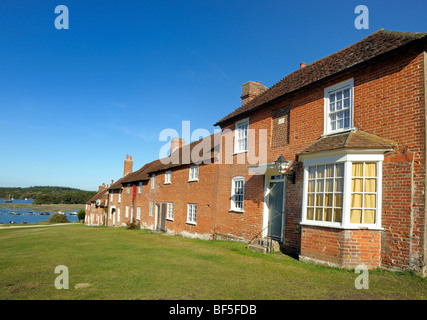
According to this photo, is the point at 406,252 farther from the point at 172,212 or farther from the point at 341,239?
the point at 172,212

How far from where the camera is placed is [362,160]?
8.77 meters

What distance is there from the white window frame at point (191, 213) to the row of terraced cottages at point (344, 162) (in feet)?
12.9

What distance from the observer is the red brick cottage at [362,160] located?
804 centimetres

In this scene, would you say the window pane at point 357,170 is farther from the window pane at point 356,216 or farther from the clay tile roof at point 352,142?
the window pane at point 356,216

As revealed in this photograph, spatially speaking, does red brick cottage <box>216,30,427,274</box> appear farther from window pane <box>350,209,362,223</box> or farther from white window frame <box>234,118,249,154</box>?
white window frame <box>234,118,249,154</box>

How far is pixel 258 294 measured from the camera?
628cm

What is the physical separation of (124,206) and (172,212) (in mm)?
16219

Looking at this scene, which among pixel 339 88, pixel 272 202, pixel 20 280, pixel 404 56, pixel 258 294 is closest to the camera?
pixel 258 294

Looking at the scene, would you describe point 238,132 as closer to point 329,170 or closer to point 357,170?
point 329,170

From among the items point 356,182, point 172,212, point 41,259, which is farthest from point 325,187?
point 172,212

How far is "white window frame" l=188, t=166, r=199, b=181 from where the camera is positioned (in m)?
19.7

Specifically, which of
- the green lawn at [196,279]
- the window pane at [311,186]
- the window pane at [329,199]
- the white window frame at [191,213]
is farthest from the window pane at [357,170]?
the white window frame at [191,213]

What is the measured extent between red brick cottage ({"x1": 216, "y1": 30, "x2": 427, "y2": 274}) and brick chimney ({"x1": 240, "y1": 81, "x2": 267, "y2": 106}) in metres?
6.03

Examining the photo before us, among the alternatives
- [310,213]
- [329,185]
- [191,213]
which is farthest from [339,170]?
[191,213]
